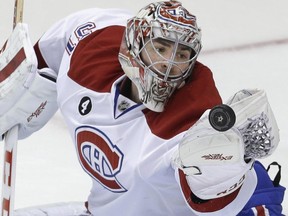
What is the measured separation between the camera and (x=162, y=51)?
2.13 metres

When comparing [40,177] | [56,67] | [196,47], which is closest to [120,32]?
[56,67]

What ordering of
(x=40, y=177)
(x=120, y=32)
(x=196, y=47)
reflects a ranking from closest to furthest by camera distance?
(x=196, y=47) < (x=120, y=32) < (x=40, y=177)

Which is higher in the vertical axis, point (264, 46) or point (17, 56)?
point (17, 56)

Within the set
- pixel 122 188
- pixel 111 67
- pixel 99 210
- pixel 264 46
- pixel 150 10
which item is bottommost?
pixel 264 46

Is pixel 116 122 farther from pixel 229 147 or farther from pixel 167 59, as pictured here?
pixel 229 147

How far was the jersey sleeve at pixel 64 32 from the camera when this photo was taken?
2528 mm

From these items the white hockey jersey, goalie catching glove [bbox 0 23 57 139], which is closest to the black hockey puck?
the white hockey jersey

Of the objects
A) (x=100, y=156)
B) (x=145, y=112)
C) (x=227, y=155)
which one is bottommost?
(x=100, y=156)

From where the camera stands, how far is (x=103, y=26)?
98.5 inches

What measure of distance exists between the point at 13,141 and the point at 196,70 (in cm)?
60

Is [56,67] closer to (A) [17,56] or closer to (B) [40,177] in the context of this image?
(A) [17,56]

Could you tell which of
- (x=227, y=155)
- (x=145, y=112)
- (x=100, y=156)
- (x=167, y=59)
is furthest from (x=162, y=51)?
(x=227, y=155)

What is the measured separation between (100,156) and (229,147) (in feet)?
1.71

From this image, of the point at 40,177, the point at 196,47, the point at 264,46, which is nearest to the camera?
the point at 196,47
